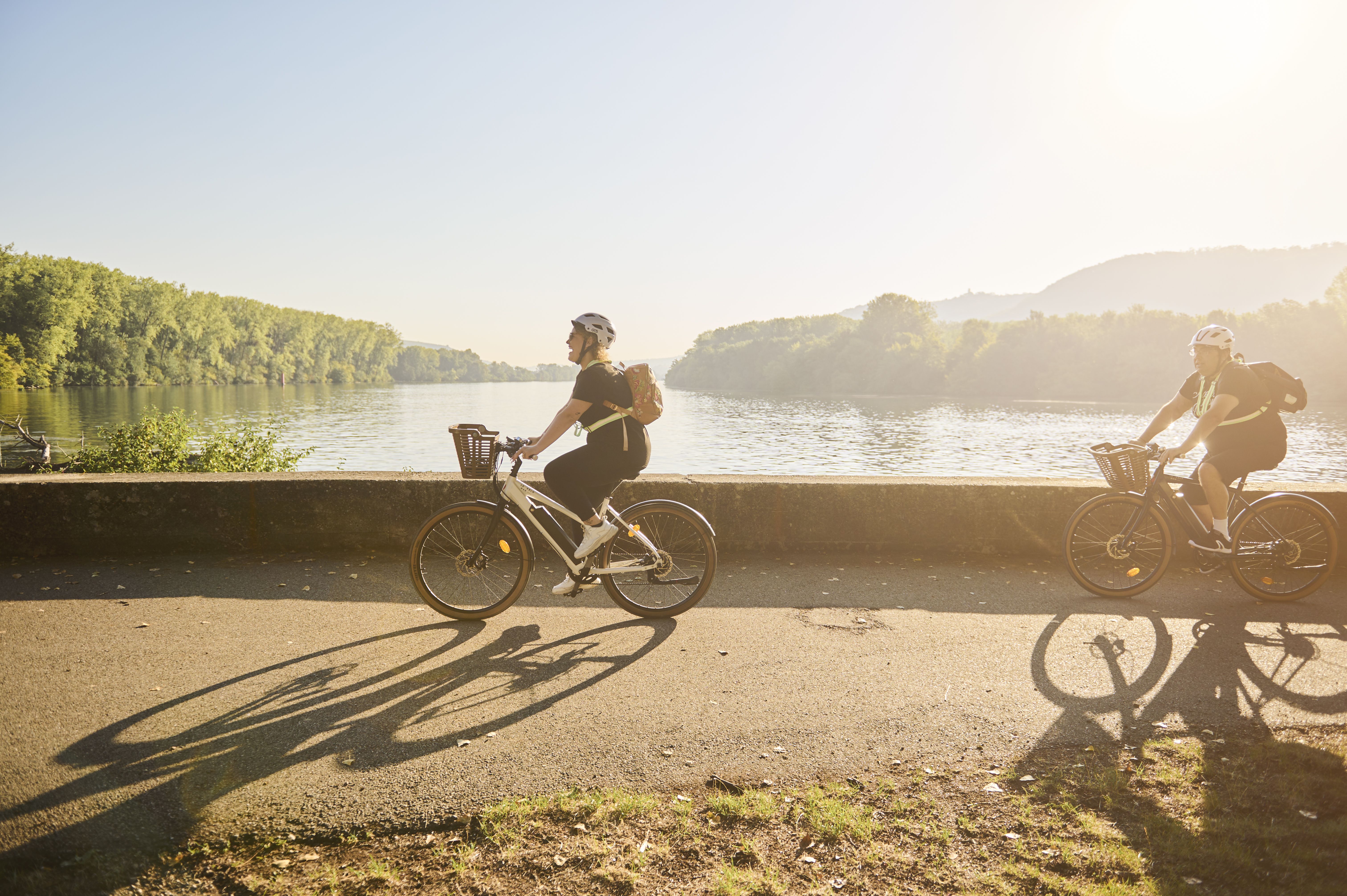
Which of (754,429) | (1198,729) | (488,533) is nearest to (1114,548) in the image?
(1198,729)

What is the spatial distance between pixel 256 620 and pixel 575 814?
118 inches

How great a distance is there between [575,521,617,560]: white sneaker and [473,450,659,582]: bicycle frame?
0.04 meters

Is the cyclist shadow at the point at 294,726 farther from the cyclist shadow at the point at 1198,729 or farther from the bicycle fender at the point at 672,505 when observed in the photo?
the cyclist shadow at the point at 1198,729

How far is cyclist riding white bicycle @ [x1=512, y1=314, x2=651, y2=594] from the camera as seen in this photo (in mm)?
4656

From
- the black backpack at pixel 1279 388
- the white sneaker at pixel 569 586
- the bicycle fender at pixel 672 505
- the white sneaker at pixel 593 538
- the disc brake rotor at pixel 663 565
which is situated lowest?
the white sneaker at pixel 569 586

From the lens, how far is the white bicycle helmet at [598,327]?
4738 mm

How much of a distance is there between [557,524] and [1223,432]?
4.51 metres

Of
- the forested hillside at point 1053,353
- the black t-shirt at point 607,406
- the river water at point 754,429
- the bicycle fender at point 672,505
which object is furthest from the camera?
the forested hillside at point 1053,353

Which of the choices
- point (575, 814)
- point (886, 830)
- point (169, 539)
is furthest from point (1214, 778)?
point (169, 539)

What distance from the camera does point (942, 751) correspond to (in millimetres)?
3311

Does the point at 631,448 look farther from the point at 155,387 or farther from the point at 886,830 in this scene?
the point at 155,387

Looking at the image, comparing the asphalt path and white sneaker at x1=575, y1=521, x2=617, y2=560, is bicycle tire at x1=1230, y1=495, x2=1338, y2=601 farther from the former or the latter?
white sneaker at x1=575, y1=521, x2=617, y2=560

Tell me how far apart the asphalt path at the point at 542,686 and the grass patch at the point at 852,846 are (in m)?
0.14

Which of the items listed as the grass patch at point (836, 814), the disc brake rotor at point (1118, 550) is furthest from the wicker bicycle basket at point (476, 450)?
the disc brake rotor at point (1118, 550)
